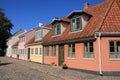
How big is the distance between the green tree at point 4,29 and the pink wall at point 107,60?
5420 centimetres

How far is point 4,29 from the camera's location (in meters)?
71.6

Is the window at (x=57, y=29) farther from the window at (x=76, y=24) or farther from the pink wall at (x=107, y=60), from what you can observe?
the pink wall at (x=107, y=60)

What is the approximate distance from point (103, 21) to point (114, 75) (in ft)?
15.4

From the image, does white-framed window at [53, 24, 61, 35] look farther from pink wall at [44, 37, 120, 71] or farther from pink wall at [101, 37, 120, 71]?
pink wall at [101, 37, 120, 71]

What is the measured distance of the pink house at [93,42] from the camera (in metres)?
17.3

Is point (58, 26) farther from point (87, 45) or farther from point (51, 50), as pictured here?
point (87, 45)

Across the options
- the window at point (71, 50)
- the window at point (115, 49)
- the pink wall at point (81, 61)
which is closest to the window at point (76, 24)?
the window at point (71, 50)

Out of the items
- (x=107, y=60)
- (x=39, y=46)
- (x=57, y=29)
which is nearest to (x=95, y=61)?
(x=107, y=60)

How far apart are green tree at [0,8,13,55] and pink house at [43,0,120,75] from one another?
46.9 metres

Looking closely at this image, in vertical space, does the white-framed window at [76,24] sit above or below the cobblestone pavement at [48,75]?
above

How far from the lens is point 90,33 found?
1836 centimetres

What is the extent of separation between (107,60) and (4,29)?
2322 inches

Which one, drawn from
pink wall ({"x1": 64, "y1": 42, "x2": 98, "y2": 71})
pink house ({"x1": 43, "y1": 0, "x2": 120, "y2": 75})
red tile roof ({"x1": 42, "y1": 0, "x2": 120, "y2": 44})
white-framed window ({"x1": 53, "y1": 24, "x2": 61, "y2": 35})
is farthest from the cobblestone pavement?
white-framed window ({"x1": 53, "y1": 24, "x2": 61, "y2": 35})

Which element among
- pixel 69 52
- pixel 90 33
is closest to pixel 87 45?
pixel 90 33
